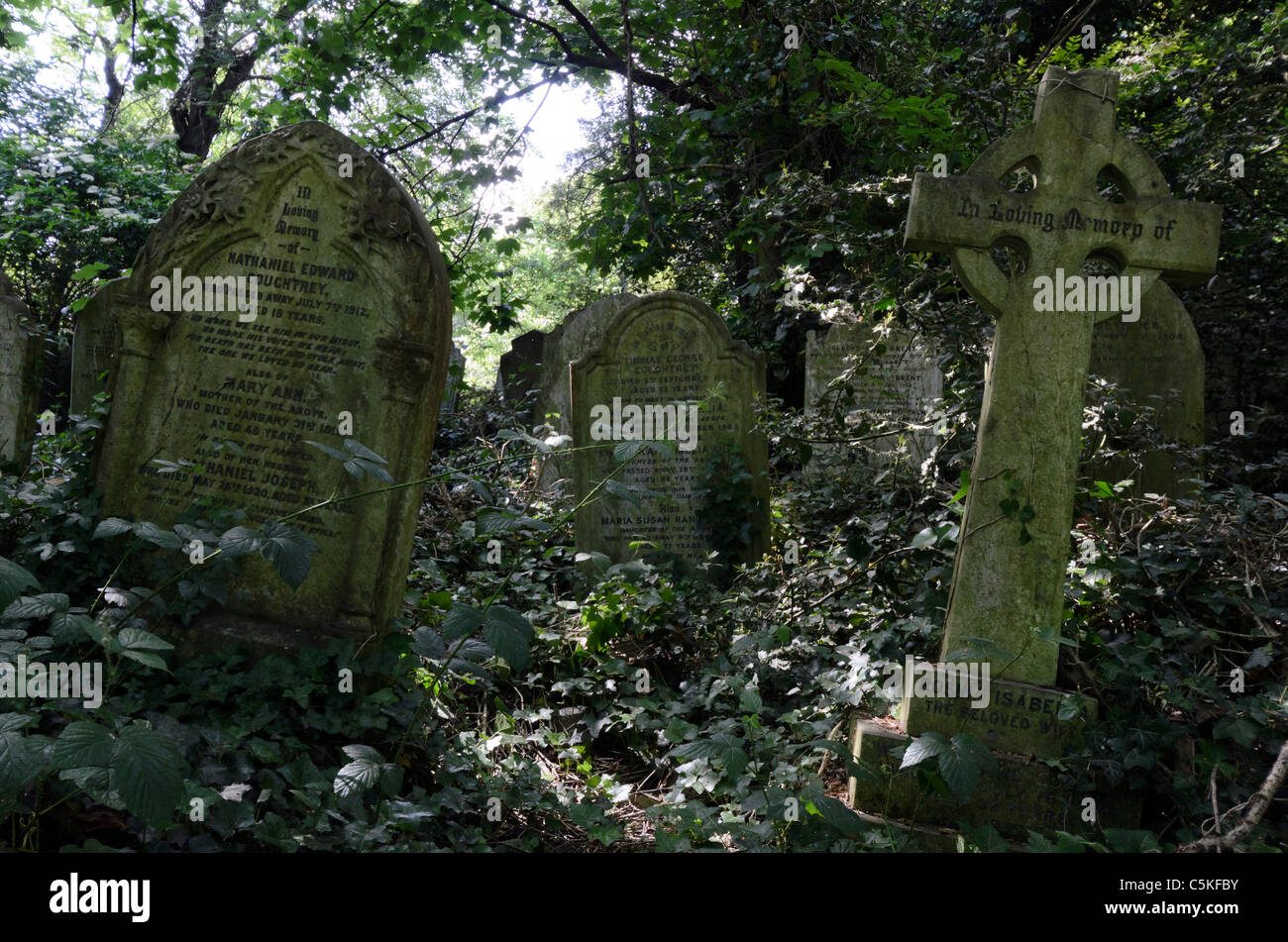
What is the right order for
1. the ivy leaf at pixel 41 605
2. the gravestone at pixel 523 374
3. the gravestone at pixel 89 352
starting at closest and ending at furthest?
the ivy leaf at pixel 41 605, the gravestone at pixel 89 352, the gravestone at pixel 523 374

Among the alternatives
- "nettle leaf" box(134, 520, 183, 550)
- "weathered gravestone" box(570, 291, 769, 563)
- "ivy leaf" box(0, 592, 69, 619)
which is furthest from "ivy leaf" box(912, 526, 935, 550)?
"ivy leaf" box(0, 592, 69, 619)

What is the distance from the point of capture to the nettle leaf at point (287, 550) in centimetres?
253

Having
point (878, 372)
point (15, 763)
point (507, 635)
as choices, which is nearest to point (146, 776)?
point (15, 763)

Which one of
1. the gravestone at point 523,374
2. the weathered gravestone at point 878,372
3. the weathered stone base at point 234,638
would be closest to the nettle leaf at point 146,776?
the weathered stone base at point 234,638

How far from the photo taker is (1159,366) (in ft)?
20.4

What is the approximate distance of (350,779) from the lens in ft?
8.49

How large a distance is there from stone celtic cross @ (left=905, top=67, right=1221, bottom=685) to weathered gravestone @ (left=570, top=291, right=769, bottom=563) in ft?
8.58

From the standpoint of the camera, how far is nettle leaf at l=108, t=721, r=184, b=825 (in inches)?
77.2

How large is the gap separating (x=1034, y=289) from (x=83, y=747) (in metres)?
3.39

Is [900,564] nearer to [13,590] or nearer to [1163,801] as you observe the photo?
[1163,801]

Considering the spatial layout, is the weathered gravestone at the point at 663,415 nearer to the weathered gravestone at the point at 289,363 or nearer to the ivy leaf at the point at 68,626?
the weathered gravestone at the point at 289,363

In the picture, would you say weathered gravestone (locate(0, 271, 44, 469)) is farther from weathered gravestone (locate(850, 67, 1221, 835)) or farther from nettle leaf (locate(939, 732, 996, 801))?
nettle leaf (locate(939, 732, 996, 801))

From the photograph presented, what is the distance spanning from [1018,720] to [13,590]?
10.5ft

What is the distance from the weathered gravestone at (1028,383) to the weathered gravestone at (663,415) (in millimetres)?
2634
